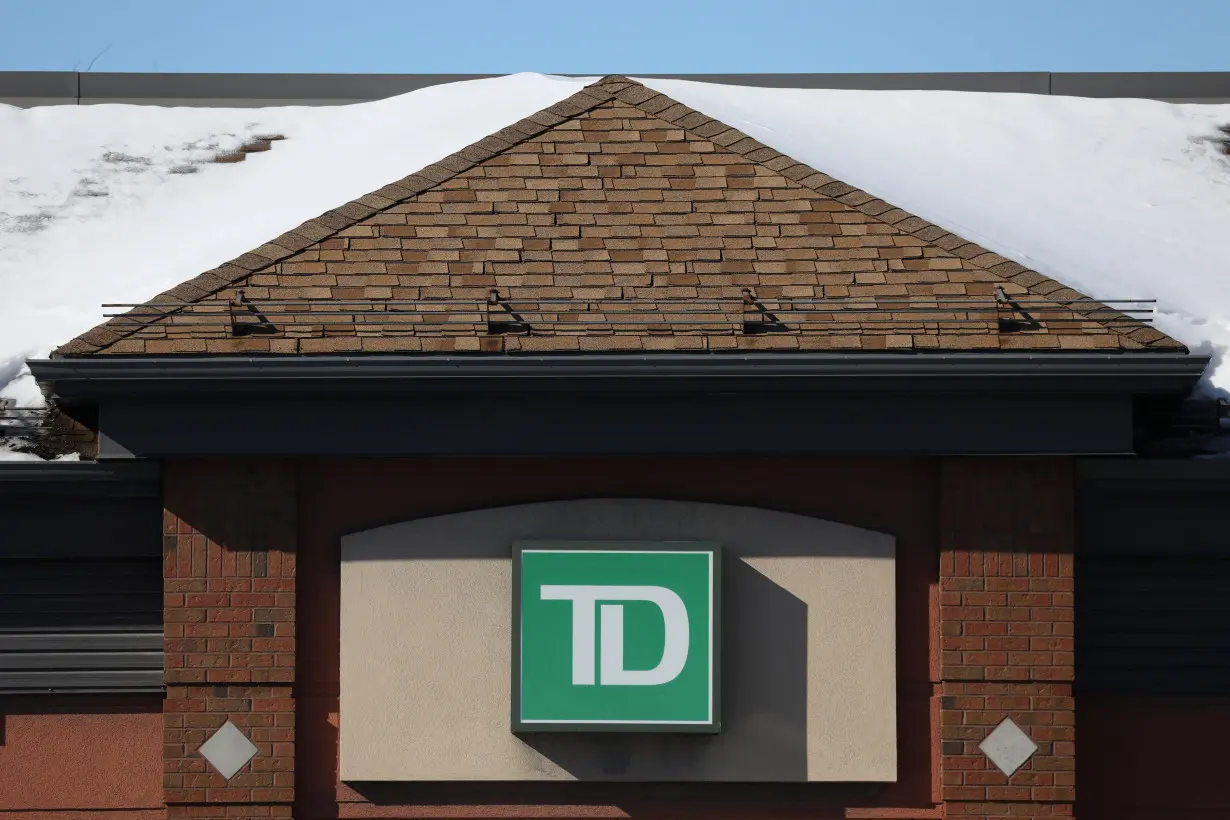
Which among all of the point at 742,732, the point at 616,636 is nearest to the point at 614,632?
the point at 616,636

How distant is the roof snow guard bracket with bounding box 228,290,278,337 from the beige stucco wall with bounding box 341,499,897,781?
1410mm

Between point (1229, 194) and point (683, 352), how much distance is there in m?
7.18

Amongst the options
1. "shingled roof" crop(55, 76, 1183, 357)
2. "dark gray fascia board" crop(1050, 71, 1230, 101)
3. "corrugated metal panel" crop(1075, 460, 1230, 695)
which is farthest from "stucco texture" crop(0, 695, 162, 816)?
"dark gray fascia board" crop(1050, 71, 1230, 101)

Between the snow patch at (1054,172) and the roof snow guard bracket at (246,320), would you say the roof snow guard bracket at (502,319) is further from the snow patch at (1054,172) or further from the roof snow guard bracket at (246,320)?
the snow patch at (1054,172)

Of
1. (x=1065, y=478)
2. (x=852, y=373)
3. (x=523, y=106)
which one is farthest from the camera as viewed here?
(x=523, y=106)

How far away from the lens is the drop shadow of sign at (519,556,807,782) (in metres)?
8.23

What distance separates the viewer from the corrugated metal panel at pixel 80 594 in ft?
28.6

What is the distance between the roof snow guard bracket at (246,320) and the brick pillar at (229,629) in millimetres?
843

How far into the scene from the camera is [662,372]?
784 centimetres

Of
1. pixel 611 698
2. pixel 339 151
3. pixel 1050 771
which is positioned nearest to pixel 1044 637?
pixel 1050 771

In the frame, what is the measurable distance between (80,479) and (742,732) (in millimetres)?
4527

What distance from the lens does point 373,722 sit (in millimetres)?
8297

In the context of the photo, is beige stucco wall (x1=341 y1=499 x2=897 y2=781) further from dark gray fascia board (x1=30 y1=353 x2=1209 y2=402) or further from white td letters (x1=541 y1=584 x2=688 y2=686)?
dark gray fascia board (x1=30 y1=353 x2=1209 y2=402)

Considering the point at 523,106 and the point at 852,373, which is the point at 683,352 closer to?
the point at 852,373
